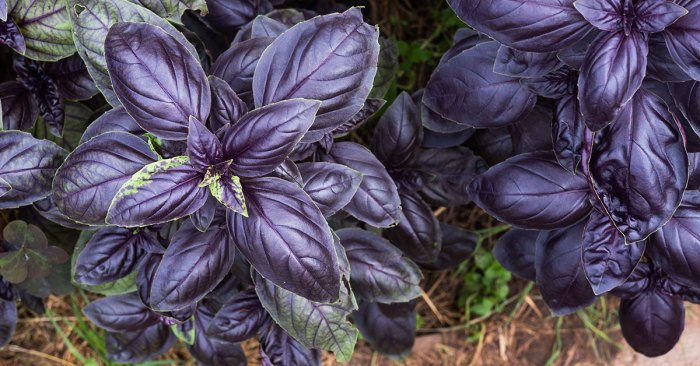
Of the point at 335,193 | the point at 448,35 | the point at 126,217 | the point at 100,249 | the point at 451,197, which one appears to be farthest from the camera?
the point at 448,35

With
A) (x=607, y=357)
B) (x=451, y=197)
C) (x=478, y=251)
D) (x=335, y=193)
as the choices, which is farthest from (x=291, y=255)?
(x=607, y=357)

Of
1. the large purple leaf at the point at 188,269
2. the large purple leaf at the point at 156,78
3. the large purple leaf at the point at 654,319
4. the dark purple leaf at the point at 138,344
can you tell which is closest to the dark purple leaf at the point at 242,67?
the large purple leaf at the point at 156,78

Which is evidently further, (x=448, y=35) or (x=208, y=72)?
(x=448, y=35)

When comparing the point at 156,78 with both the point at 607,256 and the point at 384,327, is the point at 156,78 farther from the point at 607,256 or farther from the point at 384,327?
the point at 384,327

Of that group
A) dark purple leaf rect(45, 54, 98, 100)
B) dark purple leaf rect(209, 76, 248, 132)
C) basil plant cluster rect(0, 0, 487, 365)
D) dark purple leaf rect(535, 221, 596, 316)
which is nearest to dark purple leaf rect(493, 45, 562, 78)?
basil plant cluster rect(0, 0, 487, 365)

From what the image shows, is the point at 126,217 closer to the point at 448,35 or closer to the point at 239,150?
the point at 239,150

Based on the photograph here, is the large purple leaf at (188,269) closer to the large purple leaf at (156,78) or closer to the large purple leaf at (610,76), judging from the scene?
the large purple leaf at (156,78)

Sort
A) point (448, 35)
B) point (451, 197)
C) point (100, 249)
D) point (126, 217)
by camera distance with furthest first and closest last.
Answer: point (448, 35) → point (451, 197) → point (100, 249) → point (126, 217)

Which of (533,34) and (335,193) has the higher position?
(533,34)
